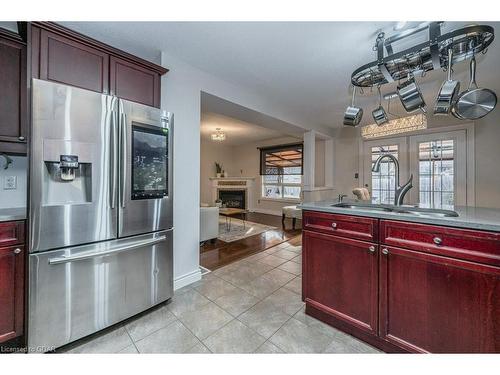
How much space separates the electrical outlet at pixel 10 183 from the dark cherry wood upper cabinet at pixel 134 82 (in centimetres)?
114

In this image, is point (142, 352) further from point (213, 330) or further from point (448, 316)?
point (448, 316)

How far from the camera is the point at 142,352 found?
4.57 feet

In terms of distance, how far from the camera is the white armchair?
3.51 m

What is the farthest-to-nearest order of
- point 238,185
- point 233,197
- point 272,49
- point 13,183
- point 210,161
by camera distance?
point 210,161, point 233,197, point 238,185, point 272,49, point 13,183

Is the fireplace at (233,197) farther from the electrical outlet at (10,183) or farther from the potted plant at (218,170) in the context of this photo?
the electrical outlet at (10,183)

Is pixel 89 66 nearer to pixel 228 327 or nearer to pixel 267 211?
pixel 228 327

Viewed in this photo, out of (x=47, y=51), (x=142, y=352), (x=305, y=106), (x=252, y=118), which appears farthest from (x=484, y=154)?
(x=47, y=51)

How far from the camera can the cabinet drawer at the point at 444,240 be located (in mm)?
1048

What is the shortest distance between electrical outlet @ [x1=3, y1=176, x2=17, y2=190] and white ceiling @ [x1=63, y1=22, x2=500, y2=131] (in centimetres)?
140

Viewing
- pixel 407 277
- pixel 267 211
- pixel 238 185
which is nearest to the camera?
pixel 407 277

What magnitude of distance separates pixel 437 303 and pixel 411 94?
1.49 metres

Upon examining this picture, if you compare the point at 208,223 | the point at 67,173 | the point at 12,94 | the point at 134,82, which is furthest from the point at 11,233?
the point at 208,223

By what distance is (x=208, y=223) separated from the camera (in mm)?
3600

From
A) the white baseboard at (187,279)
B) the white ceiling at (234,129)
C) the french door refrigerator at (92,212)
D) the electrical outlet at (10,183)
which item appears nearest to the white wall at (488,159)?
the white ceiling at (234,129)
